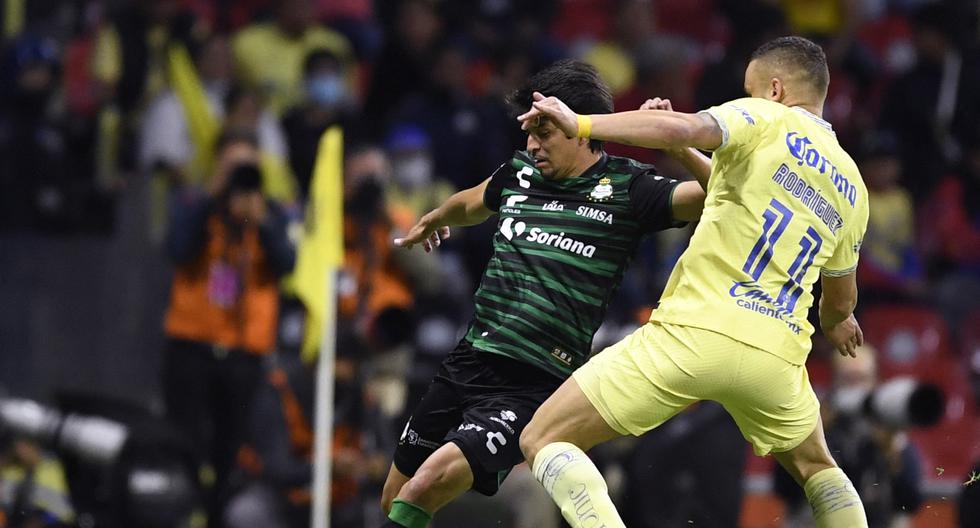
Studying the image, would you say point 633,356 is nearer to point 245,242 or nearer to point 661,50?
point 245,242

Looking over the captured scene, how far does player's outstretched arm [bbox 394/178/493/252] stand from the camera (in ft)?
24.3

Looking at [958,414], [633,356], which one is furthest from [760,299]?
[958,414]

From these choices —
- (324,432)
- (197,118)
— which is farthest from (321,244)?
(197,118)

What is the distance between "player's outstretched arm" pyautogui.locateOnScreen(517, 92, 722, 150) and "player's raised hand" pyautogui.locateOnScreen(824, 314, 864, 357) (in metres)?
1.38

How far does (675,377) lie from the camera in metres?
6.17

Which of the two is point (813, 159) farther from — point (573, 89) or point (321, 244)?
point (321, 244)

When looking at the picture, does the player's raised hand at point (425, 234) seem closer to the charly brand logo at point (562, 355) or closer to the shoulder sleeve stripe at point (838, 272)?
the charly brand logo at point (562, 355)

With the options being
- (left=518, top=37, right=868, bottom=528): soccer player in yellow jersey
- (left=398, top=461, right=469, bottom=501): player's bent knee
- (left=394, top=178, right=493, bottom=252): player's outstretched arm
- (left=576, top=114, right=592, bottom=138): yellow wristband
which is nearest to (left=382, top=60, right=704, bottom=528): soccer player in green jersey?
(left=398, top=461, right=469, bottom=501): player's bent knee

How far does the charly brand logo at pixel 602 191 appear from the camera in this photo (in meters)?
6.93

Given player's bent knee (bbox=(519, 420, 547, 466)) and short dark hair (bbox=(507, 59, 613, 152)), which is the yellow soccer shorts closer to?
player's bent knee (bbox=(519, 420, 547, 466))

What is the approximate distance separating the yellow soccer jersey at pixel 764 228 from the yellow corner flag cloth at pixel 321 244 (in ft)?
15.1

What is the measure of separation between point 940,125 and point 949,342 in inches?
85.5

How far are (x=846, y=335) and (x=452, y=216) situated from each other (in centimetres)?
173

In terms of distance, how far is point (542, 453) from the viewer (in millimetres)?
6289
